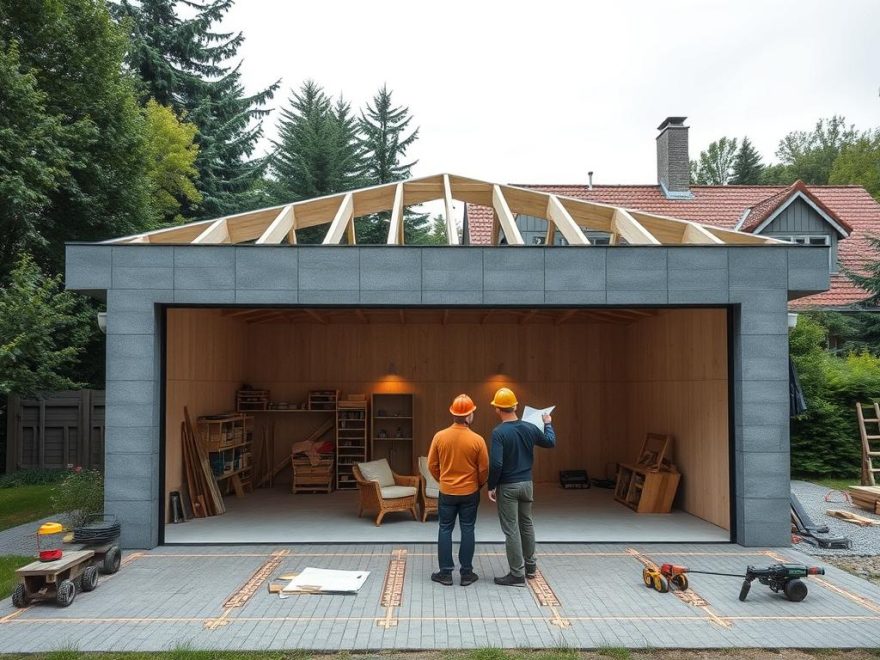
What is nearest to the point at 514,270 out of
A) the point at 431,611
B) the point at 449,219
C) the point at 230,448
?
the point at 449,219

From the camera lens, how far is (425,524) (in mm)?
9133

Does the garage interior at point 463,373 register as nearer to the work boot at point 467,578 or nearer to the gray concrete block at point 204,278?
the gray concrete block at point 204,278

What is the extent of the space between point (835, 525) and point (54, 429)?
45.6ft

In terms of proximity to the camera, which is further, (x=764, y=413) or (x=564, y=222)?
(x=564, y=222)

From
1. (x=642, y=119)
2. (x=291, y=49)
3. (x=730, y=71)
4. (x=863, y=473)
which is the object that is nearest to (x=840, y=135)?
(x=642, y=119)

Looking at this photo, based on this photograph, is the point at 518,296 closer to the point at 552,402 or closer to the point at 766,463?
the point at 766,463

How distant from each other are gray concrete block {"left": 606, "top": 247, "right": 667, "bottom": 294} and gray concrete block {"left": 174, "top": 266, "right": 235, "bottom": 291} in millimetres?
4162

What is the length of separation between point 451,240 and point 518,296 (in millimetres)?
1448

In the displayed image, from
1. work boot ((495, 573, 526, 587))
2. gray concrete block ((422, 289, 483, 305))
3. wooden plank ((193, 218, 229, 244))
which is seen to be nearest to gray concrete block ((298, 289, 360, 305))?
gray concrete block ((422, 289, 483, 305))

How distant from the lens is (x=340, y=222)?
367 inches

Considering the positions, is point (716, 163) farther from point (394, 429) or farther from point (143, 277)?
point (143, 277)

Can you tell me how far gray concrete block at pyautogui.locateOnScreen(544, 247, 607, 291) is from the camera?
7.83m

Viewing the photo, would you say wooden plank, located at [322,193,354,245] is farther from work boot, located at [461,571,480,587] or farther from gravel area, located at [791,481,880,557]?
gravel area, located at [791,481,880,557]

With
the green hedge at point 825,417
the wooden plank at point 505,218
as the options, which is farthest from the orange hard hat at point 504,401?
the green hedge at point 825,417
